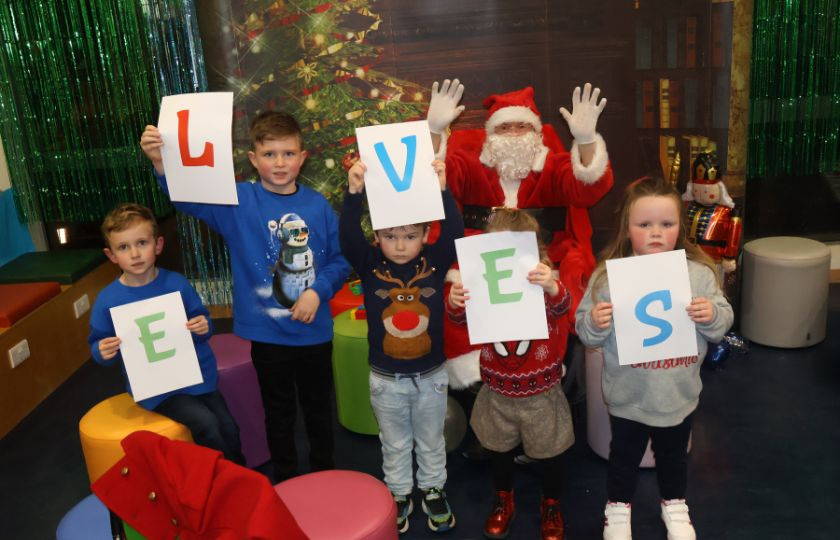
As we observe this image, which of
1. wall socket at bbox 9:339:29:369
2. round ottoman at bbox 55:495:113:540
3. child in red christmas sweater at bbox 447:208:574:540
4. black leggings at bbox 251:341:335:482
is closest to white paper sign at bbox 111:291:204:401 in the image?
black leggings at bbox 251:341:335:482

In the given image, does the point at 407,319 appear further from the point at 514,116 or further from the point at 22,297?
the point at 22,297

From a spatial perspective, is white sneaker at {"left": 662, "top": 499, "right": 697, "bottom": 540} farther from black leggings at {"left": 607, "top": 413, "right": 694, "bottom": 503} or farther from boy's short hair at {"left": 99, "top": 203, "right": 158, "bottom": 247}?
boy's short hair at {"left": 99, "top": 203, "right": 158, "bottom": 247}

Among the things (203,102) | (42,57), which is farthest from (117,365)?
(203,102)

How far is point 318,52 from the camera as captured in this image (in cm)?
450

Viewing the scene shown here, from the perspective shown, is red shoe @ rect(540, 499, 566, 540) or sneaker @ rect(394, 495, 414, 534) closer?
red shoe @ rect(540, 499, 566, 540)

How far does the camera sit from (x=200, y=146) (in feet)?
8.48

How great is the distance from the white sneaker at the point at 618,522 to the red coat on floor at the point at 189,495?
1.31 meters

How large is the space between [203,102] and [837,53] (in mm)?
3455

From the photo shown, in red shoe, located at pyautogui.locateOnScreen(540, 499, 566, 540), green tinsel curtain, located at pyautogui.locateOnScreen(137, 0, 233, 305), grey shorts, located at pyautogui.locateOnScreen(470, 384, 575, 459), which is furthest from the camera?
green tinsel curtain, located at pyautogui.locateOnScreen(137, 0, 233, 305)

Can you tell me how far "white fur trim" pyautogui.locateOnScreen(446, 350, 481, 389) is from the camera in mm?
3139

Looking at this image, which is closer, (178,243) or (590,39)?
(590,39)

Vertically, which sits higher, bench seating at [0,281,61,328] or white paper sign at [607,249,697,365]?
white paper sign at [607,249,697,365]

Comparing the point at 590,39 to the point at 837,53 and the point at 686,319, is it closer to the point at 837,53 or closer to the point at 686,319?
the point at 837,53

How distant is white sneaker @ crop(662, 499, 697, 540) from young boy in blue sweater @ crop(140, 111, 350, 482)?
4.10 ft
